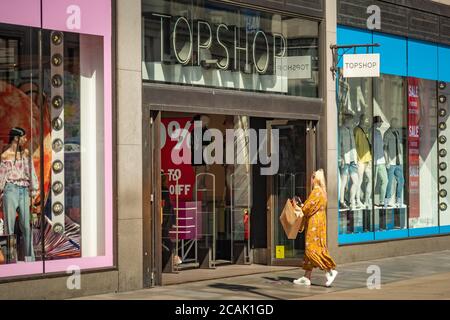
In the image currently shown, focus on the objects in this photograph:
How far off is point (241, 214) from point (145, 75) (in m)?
4.49

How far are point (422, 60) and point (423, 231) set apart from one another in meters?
3.92

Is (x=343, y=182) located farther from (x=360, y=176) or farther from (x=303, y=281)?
(x=303, y=281)

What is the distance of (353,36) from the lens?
1939 cm

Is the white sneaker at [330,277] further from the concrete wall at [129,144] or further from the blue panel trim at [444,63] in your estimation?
the blue panel trim at [444,63]

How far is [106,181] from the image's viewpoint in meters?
14.1

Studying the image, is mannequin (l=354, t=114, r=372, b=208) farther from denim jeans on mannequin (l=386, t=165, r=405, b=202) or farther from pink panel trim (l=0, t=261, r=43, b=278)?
pink panel trim (l=0, t=261, r=43, b=278)

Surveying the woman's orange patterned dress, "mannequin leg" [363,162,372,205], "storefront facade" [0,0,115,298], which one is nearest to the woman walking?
the woman's orange patterned dress

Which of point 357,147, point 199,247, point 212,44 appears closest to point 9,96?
point 212,44

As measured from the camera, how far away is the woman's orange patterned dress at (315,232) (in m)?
14.9

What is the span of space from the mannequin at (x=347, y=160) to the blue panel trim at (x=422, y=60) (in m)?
2.71

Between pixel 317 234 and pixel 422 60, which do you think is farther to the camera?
pixel 422 60

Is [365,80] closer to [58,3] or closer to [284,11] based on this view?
[284,11]

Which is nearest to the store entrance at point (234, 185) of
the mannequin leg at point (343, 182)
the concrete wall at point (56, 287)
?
the mannequin leg at point (343, 182)

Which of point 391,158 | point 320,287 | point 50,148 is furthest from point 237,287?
point 391,158
